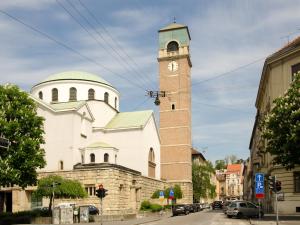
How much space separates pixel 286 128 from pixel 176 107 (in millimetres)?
44533

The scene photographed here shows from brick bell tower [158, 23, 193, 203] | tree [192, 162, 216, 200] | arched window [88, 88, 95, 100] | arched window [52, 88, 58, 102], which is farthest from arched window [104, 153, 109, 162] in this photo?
tree [192, 162, 216, 200]

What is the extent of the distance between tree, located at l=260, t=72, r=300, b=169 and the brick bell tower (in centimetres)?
4135

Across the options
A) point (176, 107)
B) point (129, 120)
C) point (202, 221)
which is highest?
point (176, 107)

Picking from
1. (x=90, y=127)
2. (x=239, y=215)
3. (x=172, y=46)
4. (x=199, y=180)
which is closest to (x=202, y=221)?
(x=239, y=215)

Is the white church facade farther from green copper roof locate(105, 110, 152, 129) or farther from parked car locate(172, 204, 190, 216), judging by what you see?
parked car locate(172, 204, 190, 216)

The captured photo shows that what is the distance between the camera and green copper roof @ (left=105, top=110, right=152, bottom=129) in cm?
6588

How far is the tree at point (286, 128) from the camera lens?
99.6 ft

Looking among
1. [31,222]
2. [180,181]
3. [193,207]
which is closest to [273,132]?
[31,222]

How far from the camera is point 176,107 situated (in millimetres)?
75312

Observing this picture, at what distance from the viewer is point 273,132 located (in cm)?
3200

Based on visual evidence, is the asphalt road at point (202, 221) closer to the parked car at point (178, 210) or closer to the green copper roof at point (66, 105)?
the parked car at point (178, 210)

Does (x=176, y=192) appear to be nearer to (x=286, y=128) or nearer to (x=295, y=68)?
(x=295, y=68)

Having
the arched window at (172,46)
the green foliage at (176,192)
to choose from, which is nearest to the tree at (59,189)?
the green foliage at (176,192)

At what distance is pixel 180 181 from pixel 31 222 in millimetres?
40349
